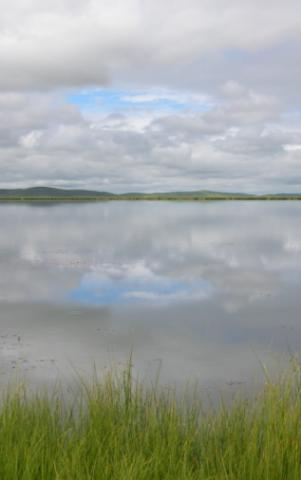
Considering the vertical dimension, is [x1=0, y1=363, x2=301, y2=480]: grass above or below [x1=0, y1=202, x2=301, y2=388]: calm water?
above

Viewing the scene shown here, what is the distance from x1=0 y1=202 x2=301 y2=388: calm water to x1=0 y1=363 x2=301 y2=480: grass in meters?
2.57

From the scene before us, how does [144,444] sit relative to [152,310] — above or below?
above

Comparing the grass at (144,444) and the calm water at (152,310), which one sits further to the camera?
the calm water at (152,310)

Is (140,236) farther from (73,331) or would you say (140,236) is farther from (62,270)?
(73,331)

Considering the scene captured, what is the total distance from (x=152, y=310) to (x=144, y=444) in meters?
7.83

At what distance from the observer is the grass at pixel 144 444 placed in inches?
165

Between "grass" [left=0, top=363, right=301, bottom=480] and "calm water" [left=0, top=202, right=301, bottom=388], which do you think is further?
"calm water" [left=0, top=202, right=301, bottom=388]

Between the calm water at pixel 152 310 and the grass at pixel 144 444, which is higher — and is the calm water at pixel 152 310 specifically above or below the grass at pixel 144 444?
below

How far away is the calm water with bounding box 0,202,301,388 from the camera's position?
857 centimetres

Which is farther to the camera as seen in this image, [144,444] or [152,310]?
[152,310]

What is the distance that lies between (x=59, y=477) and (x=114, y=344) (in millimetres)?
5579

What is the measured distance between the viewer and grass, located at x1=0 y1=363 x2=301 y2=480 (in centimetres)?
418

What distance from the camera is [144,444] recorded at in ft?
15.3

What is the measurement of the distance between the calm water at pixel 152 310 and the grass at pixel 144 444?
2.57 metres
